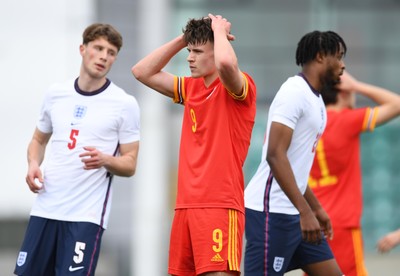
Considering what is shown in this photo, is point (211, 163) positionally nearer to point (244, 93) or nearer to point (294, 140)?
point (244, 93)

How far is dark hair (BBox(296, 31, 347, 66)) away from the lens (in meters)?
8.78

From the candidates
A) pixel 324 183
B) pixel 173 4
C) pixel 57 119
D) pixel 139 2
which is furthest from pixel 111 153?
pixel 139 2

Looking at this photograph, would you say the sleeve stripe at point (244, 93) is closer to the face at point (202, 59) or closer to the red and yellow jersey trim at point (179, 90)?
the face at point (202, 59)

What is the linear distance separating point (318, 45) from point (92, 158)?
72.3 inches

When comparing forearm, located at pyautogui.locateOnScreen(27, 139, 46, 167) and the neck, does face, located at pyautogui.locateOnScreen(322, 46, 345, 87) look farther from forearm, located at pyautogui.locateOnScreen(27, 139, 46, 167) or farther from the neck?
forearm, located at pyautogui.locateOnScreen(27, 139, 46, 167)

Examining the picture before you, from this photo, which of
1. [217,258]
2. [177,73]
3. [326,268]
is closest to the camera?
[217,258]

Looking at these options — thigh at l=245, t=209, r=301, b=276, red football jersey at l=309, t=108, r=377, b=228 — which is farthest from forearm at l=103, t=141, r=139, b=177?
red football jersey at l=309, t=108, r=377, b=228

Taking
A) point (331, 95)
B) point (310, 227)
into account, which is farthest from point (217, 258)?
point (331, 95)

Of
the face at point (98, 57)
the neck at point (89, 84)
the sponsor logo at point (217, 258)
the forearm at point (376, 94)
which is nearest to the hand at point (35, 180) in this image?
the neck at point (89, 84)

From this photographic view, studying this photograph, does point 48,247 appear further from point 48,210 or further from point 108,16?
point 108,16

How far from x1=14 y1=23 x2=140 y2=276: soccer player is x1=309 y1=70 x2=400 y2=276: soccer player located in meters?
2.12

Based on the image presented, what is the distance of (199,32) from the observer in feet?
26.0

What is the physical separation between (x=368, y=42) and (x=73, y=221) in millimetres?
17239

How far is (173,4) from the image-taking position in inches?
977
